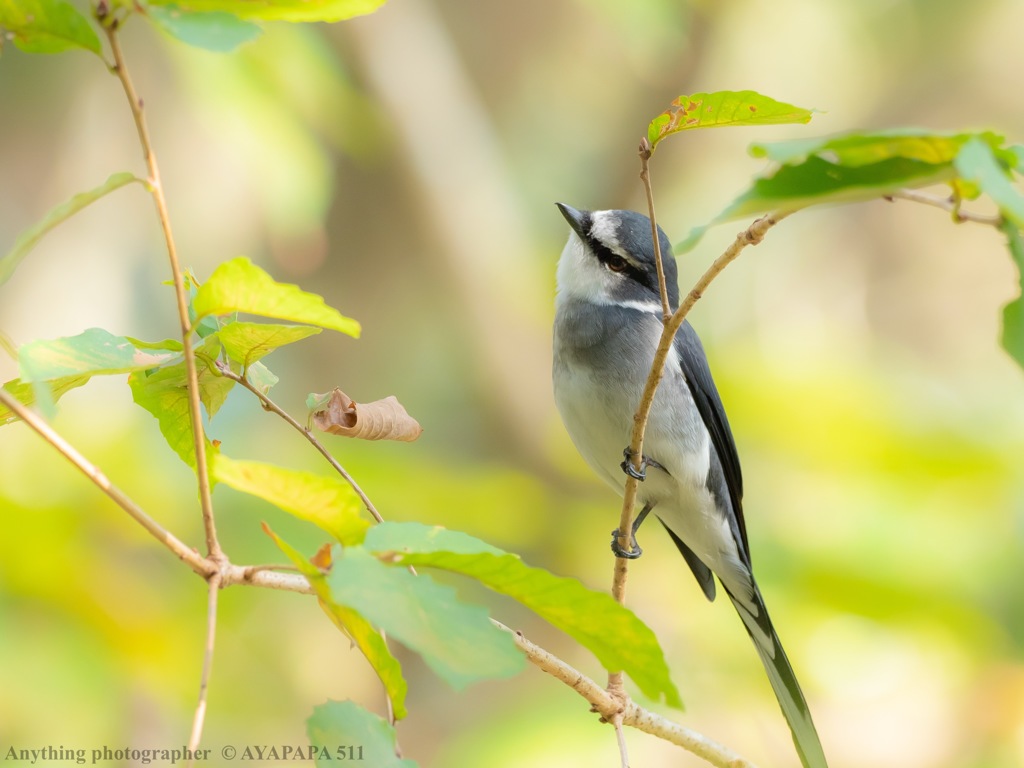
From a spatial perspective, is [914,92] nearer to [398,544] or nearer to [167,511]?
[167,511]

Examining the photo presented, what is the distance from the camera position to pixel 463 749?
3502mm

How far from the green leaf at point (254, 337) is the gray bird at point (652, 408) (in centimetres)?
158

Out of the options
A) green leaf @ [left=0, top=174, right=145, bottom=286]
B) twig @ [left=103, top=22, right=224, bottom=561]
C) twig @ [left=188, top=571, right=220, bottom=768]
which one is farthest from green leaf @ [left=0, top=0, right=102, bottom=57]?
twig @ [left=188, top=571, right=220, bottom=768]

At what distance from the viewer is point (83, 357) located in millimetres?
1188

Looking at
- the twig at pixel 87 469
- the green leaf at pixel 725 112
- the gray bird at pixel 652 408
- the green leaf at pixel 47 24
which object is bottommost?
the twig at pixel 87 469

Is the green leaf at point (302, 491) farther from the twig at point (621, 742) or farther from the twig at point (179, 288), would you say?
the twig at point (621, 742)

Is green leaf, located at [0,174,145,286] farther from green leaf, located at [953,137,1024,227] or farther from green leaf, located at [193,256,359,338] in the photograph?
green leaf, located at [953,137,1024,227]

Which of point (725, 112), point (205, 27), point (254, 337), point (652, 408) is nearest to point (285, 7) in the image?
point (205, 27)

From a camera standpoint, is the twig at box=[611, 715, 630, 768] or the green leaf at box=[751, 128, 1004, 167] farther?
the twig at box=[611, 715, 630, 768]

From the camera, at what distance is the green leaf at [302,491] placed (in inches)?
39.8

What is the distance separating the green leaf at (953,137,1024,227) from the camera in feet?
2.62

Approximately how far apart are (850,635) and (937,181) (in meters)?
3.24

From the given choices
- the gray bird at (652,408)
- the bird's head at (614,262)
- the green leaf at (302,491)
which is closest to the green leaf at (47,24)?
the green leaf at (302,491)

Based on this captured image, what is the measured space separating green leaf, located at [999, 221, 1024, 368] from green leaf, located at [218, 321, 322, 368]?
2.50 ft
